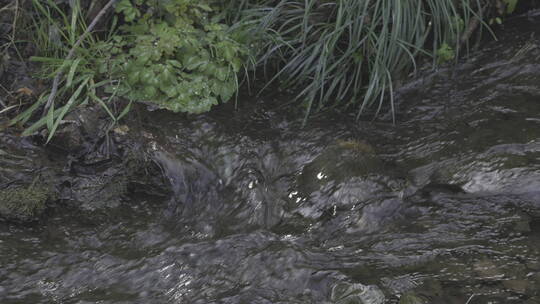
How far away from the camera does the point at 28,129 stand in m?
3.51

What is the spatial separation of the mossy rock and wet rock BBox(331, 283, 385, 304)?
146cm

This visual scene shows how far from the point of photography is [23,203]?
3102 millimetres

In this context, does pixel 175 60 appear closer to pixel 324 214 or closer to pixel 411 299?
pixel 324 214

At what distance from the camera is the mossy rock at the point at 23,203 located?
3.08 meters

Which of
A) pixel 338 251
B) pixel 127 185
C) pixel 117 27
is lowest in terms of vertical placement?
pixel 338 251

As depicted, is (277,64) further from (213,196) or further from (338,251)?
(338,251)

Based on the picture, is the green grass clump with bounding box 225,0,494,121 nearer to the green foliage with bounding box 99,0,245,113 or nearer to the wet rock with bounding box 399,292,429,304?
the green foliage with bounding box 99,0,245,113

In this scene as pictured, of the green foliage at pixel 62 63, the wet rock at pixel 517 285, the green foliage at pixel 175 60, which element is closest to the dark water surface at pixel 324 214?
the wet rock at pixel 517 285

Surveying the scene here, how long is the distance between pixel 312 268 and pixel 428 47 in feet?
6.21

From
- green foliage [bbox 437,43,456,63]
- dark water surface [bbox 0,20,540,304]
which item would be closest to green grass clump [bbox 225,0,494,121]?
green foliage [bbox 437,43,456,63]

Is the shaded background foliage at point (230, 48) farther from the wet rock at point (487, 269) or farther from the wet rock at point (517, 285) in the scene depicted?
the wet rock at point (517, 285)

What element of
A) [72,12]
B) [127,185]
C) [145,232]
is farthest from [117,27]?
[145,232]

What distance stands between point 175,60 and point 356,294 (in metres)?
1.87

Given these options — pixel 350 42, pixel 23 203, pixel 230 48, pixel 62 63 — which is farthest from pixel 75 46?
pixel 350 42
